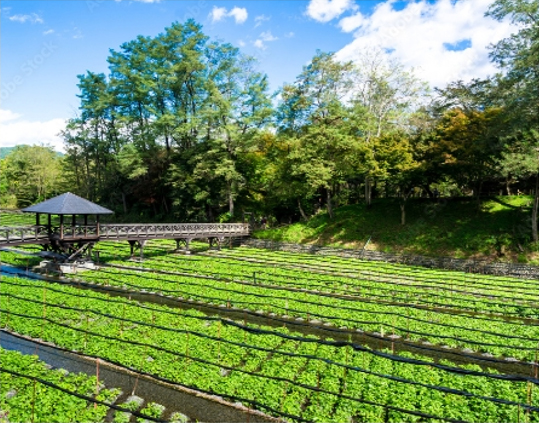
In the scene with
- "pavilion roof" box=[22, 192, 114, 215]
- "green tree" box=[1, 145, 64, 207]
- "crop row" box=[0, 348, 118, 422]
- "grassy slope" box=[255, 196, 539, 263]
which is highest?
"green tree" box=[1, 145, 64, 207]

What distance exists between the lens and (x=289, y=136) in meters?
38.3

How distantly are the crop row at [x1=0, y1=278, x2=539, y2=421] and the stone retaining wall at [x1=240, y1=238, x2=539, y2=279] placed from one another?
18.7 m

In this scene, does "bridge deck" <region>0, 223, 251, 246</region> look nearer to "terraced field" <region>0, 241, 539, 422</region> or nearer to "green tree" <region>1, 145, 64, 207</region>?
"terraced field" <region>0, 241, 539, 422</region>

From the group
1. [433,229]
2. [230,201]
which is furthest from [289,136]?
[433,229]

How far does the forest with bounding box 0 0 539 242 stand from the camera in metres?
28.1

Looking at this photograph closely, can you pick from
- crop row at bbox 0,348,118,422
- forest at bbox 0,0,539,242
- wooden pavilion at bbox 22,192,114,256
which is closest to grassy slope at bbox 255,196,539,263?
forest at bbox 0,0,539,242

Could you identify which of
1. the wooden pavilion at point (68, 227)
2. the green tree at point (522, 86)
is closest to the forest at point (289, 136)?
the green tree at point (522, 86)

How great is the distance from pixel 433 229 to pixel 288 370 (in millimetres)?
27985

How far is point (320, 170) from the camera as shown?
3419cm

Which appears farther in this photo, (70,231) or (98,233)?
(98,233)

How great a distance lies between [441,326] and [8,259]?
29599 millimetres

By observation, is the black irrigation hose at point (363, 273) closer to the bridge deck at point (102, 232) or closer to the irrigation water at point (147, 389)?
the bridge deck at point (102, 232)

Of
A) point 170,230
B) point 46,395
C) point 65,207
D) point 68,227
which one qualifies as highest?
point 65,207

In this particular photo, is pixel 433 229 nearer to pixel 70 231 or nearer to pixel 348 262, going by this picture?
pixel 348 262
